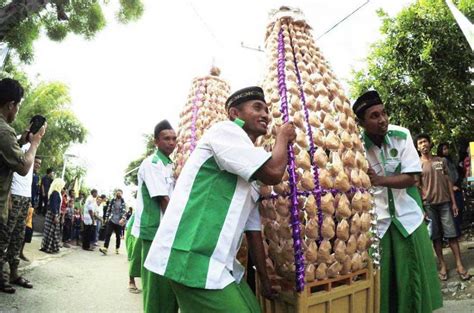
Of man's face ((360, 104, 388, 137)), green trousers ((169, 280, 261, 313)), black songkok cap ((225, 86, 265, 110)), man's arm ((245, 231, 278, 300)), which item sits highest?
man's face ((360, 104, 388, 137))

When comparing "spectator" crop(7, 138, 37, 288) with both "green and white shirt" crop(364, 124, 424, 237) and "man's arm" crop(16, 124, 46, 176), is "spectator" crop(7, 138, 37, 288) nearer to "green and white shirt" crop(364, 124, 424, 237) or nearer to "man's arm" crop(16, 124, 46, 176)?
"man's arm" crop(16, 124, 46, 176)

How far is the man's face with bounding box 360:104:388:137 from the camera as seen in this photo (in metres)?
2.65

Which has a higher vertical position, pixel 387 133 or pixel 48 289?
pixel 387 133

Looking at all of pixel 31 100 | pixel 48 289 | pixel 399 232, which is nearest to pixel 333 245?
pixel 399 232

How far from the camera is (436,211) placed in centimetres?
524

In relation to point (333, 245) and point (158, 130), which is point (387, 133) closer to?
point (333, 245)

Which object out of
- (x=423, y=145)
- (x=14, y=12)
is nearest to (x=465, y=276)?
(x=423, y=145)

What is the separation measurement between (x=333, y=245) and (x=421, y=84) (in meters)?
6.37

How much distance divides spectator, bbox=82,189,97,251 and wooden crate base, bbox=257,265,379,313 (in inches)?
386

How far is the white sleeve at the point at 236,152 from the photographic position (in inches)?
67.7

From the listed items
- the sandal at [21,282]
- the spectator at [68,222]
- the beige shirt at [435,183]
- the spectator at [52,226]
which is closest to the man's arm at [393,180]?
the beige shirt at [435,183]

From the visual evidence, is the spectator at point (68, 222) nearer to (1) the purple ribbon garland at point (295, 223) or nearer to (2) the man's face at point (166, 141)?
(2) the man's face at point (166, 141)

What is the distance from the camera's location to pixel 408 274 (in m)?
2.57

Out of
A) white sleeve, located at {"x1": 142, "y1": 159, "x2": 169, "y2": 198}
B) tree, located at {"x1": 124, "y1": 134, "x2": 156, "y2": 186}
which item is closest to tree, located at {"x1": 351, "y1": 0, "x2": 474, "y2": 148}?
white sleeve, located at {"x1": 142, "y1": 159, "x2": 169, "y2": 198}
